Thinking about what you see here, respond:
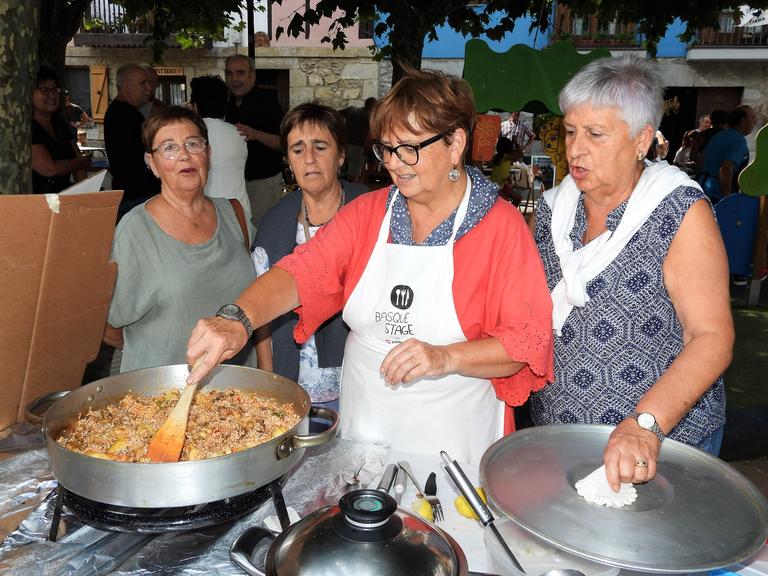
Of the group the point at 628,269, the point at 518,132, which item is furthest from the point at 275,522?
the point at 518,132

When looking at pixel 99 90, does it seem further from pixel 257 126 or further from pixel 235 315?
pixel 235 315

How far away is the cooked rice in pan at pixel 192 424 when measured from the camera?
153 centimetres

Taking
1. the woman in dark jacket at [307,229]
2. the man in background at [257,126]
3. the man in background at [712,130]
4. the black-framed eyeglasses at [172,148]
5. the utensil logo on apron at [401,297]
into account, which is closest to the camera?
the utensil logo on apron at [401,297]

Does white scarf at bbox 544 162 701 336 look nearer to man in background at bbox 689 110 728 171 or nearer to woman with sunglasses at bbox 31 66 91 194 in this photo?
woman with sunglasses at bbox 31 66 91 194

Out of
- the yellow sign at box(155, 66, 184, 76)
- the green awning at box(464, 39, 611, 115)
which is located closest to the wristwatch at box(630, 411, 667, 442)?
the green awning at box(464, 39, 611, 115)

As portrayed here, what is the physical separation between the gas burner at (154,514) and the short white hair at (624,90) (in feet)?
4.24

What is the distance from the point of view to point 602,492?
3.91 feet

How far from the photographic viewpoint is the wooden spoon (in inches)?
56.8

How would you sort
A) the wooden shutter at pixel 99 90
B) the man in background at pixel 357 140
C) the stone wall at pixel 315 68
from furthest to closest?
1. the wooden shutter at pixel 99 90
2. the stone wall at pixel 315 68
3. the man in background at pixel 357 140

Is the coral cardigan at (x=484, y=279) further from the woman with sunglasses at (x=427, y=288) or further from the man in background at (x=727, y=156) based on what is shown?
the man in background at (x=727, y=156)

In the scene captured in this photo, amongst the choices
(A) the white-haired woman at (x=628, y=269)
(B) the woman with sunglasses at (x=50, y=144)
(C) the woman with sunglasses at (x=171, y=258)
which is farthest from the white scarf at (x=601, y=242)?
(B) the woman with sunglasses at (x=50, y=144)

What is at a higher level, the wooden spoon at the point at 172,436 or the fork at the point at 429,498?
the wooden spoon at the point at 172,436

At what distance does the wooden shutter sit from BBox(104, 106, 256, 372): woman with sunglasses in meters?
20.3

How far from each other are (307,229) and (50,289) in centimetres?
104
